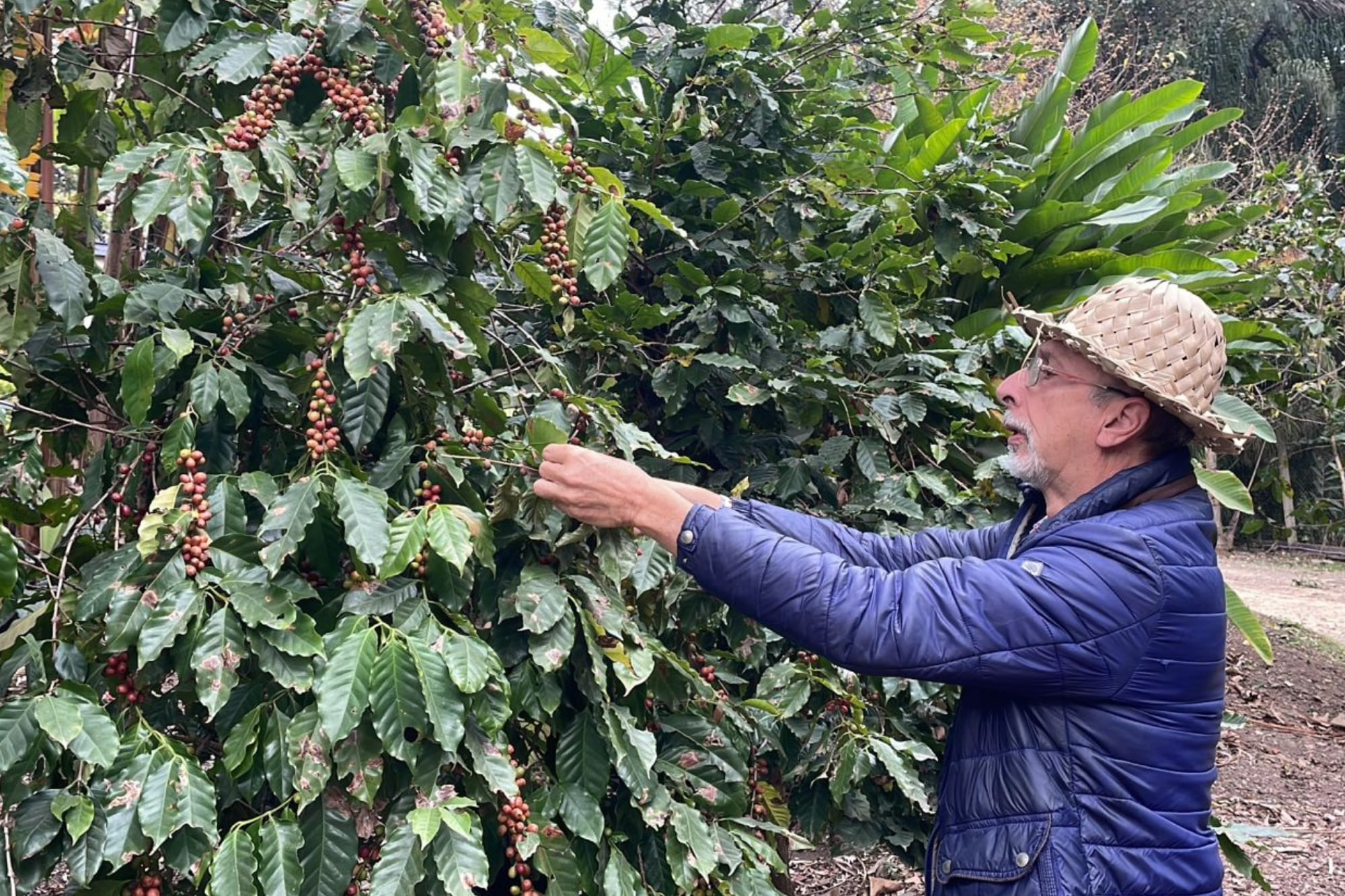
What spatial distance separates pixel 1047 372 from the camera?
67.6 inches

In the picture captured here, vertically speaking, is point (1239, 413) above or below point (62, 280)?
below

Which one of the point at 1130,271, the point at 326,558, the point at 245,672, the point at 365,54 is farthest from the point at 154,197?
the point at 1130,271

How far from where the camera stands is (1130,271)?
3.16 metres

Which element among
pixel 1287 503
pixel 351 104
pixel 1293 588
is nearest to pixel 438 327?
pixel 351 104

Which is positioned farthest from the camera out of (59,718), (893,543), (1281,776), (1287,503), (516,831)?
(1287,503)

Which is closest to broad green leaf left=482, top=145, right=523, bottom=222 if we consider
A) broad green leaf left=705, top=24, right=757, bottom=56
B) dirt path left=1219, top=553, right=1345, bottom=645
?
broad green leaf left=705, top=24, right=757, bottom=56

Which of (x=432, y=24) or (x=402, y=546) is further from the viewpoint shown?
(x=432, y=24)

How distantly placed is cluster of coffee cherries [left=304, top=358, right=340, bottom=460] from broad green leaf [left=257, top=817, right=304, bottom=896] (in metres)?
0.49

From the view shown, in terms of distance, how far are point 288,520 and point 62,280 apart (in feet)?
1.99

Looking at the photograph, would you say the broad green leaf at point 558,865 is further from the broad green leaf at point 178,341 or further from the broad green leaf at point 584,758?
the broad green leaf at point 178,341

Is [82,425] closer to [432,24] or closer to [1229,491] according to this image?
[432,24]

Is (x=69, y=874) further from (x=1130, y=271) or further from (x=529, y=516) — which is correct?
(x=1130, y=271)

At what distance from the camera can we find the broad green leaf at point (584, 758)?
63.0 inches

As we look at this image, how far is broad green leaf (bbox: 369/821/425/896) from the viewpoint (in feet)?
4.28
